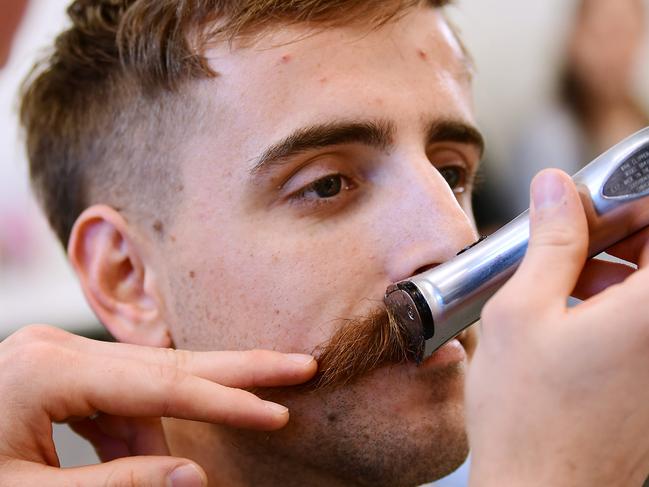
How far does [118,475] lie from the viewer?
0.83 m

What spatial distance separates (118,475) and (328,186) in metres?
0.46

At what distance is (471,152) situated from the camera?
1171mm

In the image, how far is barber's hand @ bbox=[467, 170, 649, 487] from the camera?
0.65 metres

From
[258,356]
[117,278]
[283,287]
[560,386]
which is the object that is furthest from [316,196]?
[560,386]

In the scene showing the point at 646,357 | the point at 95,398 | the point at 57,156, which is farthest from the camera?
the point at 57,156

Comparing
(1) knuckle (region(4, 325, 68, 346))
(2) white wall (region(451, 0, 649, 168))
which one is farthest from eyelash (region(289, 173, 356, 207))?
(2) white wall (region(451, 0, 649, 168))

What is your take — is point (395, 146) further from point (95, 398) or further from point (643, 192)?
point (95, 398)

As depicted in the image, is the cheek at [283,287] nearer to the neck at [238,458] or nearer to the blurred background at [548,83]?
the neck at [238,458]

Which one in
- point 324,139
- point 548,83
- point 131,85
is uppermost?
point 131,85

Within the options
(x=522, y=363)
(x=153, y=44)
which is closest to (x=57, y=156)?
(x=153, y=44)

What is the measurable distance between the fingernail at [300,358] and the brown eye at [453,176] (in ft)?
1.27

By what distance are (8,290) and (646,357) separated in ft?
5.22

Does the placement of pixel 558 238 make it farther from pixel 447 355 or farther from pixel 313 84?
pixel 313 84

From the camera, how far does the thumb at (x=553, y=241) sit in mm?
683
